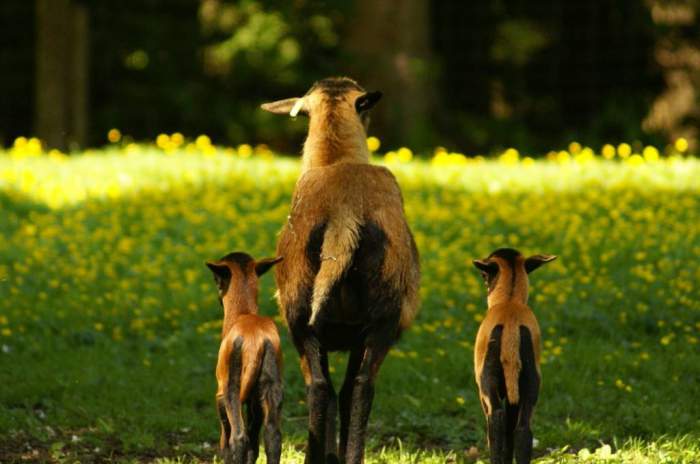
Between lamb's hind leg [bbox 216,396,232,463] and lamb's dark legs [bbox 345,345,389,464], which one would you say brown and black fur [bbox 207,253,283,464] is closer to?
lamb's hind leg [bbox 216,396,232,463]

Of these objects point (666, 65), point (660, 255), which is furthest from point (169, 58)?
point (660, 255)

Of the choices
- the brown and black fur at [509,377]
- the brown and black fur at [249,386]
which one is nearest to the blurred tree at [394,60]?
the brown and black fur at [509,377]

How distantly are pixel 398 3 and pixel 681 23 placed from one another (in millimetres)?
5050

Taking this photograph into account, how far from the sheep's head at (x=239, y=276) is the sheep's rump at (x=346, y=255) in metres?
0.17

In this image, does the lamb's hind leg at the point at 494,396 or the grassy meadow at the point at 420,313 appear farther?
the grassy meadow at the point at 420,313

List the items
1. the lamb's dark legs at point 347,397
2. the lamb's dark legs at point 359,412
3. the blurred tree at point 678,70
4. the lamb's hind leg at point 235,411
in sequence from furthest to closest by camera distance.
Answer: the blurred tree at point 678,70 < the lamb's dark legs at point 347,397 < the lamb's dark legs at point 359,412 < the lamb's hind leg at point 235,411

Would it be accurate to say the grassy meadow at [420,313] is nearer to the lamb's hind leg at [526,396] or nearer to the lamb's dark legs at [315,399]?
the lamb's dark legs at [315,399]

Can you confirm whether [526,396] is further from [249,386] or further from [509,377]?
[249,386]

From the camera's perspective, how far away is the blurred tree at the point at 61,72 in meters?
17.7

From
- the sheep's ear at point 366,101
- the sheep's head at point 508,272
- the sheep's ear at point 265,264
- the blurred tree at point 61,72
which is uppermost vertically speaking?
the blurred tree at point 61,72

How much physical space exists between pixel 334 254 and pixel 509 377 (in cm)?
99

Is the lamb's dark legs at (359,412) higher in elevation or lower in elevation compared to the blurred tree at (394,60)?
lower

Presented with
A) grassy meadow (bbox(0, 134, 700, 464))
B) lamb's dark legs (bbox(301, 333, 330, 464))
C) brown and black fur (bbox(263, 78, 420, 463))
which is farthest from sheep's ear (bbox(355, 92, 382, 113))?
grassy meadow (bbox(0, 134, 700, 464))

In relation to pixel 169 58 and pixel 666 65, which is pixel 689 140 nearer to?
pixel 666 65
